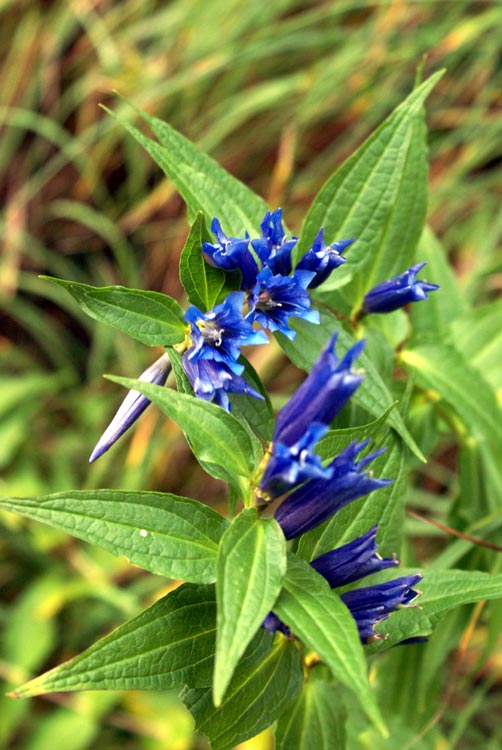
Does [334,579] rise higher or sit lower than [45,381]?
lower

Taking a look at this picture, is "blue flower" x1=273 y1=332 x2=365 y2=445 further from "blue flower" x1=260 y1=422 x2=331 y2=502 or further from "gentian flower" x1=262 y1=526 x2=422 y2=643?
"gentian flower" x1=262 y1=526 x2=422 y2=643

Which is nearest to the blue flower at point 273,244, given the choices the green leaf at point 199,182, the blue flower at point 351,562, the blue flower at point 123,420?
the green leaf at point 199,182

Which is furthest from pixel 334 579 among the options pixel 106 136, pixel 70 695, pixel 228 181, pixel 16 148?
pixel 16 148

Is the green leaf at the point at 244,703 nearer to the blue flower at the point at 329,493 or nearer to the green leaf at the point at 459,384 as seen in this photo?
the blue flower at the point at 329,493

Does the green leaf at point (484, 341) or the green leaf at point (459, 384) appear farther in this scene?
the green leaf at point (484, 341)

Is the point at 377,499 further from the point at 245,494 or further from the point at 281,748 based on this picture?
the point at 281,748

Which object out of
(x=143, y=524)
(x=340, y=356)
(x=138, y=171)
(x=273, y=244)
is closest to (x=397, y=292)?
(x=340, y=356)

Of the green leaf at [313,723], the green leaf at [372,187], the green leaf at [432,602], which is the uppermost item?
the green leaf at [372,187]
